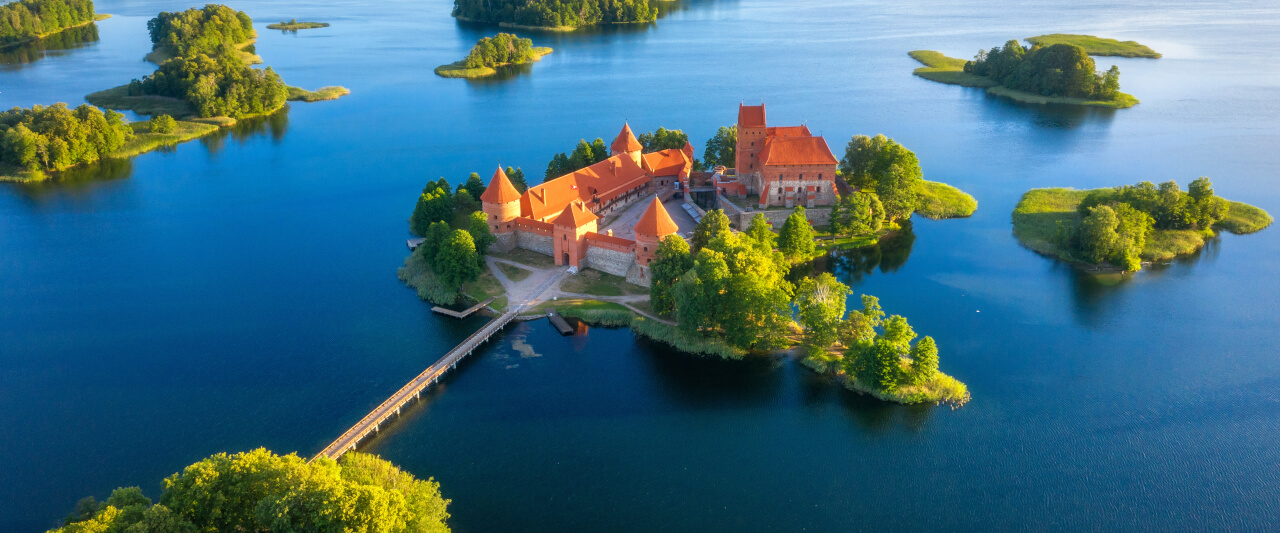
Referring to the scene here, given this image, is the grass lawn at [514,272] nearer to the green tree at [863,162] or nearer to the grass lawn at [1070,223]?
the green tree at [863,162]

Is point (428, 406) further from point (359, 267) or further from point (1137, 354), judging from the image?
point (1137, 354)

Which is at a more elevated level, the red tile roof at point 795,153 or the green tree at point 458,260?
the red tile roof at point 795,153

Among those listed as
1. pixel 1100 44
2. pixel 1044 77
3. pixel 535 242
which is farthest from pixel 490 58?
pixel 1100 44

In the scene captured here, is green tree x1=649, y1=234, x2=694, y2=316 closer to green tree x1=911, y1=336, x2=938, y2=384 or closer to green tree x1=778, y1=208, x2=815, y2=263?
green tree x1=778, y1=208, x2=815, y2=263

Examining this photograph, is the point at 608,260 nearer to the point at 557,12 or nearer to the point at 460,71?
the point at 460,71

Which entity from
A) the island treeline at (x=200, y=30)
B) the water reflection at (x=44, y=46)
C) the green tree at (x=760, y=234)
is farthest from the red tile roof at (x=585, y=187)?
the water reflection at (x=44, y=46)

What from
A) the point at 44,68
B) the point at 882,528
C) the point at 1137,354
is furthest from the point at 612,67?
the point at 882,528
